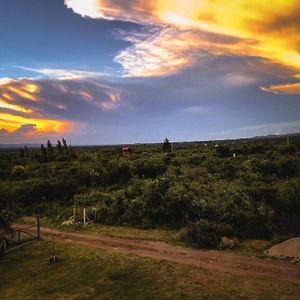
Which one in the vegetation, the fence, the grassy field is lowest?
the grassy field

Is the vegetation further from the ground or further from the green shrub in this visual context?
the ground

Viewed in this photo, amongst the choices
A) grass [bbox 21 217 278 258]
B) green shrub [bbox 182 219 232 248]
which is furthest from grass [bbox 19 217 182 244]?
green shrub [bbox 182 219 232 248]

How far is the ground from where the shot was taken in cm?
1435

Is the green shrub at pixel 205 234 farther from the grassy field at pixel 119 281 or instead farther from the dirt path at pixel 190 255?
the grassy field at pixel 119 281

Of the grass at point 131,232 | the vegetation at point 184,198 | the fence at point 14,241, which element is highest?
the vegetation at point 184,198

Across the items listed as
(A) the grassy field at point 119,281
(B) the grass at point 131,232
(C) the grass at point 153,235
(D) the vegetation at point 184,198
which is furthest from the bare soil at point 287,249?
(B) the grass at point 131,232

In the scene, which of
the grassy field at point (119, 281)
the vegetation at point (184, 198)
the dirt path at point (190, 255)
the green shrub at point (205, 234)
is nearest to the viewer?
the grassy field at point (119, 281)

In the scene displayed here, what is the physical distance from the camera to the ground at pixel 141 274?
47.1ft

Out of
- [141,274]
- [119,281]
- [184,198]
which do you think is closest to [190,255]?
[141,274]

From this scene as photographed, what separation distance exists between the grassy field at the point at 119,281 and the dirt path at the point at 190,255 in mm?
715

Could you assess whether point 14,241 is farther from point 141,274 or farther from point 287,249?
point 287,249

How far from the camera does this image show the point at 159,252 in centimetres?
1959

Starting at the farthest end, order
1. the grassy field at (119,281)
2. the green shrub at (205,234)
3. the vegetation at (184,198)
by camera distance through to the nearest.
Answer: the vegetation at (184,198) → the green shrub at (205,234) → the grassy field at (119,281)

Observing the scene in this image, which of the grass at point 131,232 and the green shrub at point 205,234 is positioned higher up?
the green shrub at point 205,234
